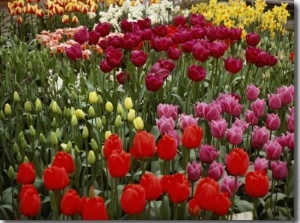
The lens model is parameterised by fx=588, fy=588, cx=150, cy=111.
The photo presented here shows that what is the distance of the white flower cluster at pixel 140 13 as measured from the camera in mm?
4505

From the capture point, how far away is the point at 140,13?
4.57 meters

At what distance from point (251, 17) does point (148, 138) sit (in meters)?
3.13

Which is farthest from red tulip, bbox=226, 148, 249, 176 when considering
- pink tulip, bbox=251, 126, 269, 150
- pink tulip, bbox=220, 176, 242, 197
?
pink tulip, bbox=251, 126, 269, 150

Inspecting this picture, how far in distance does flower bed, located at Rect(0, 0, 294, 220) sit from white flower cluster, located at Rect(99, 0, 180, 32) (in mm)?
1199

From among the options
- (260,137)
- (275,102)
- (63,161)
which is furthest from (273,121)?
(63,161)

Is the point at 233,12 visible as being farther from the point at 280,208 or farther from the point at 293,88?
the point at 280,208

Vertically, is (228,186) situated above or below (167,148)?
below

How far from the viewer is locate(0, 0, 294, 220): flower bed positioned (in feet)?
4.22

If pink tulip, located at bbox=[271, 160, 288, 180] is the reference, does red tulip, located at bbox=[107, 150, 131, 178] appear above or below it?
above

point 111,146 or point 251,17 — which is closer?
point 111,146

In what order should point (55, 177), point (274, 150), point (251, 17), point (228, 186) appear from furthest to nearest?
point (251, 17), point (274, 150), point (228, 186), point (55, 177)

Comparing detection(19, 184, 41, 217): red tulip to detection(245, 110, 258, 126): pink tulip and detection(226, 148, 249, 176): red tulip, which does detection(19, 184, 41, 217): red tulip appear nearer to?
detection(226, 148, 249, 176): red tulip

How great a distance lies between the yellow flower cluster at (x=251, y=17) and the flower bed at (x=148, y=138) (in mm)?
796

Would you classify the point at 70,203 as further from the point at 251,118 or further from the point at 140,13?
the point at 140,13
